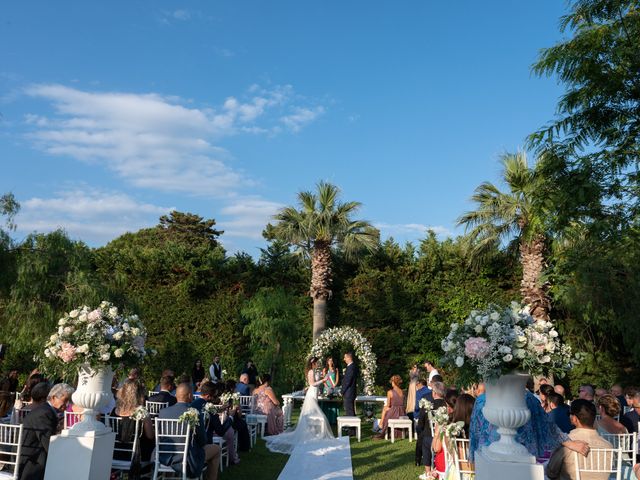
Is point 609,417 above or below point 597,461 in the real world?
above

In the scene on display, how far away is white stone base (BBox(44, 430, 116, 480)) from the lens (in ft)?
19.1

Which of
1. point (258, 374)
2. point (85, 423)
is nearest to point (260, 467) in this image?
point (85, 423)

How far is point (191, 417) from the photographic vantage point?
642 cm

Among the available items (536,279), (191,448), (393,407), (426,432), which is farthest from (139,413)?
(536,279)

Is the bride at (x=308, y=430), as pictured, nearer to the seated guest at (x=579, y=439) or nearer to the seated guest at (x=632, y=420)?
the seated guest at (x=632, y=420)

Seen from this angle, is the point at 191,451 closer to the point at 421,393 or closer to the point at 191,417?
the point at 191,417

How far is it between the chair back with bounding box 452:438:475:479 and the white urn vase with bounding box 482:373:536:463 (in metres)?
1.51

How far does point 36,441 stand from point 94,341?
1.10 m

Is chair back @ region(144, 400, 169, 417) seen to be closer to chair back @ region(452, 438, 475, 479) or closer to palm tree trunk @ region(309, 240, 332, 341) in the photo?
chair back @ region(452, 438, 475, 479)

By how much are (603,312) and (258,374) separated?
9.74 meters

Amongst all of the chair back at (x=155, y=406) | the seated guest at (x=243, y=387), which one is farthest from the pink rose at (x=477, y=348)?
the seated guest at (x=243, y=387)

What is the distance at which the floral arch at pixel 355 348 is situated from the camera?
52.6ft

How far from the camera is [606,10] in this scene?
10109mm

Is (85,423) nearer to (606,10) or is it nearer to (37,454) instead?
(37,454)
